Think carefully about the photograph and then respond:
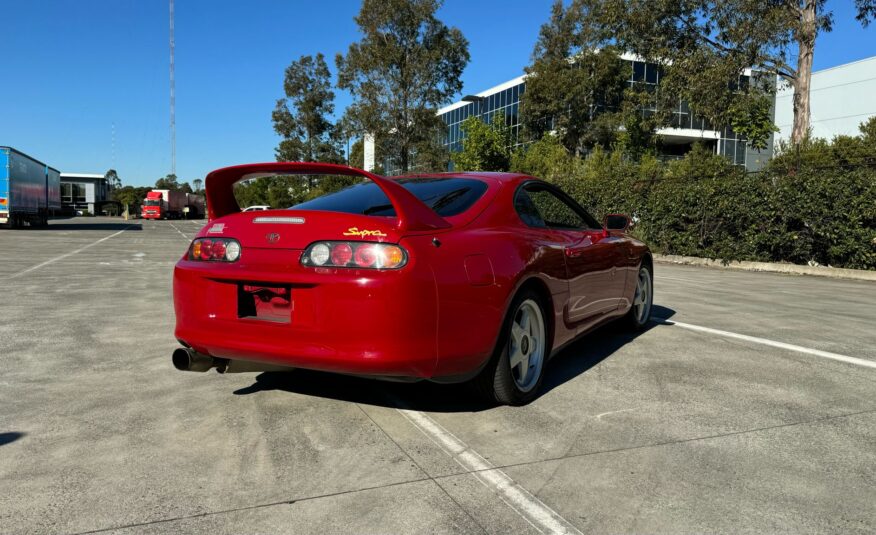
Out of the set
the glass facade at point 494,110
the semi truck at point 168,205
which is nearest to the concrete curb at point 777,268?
the glass facade at point 494,110

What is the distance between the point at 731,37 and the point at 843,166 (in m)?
12.2

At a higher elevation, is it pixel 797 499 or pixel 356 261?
pixel 356 261

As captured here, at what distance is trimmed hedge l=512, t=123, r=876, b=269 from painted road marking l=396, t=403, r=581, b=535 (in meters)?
13.0

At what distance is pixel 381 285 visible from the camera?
9.85 ft

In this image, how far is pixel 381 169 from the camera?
44.8 metres

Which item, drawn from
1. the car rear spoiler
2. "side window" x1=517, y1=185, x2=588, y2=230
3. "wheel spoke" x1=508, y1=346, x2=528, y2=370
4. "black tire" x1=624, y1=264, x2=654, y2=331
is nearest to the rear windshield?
the car rear spoiler

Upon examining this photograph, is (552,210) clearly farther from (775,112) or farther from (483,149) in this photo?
(775,112)

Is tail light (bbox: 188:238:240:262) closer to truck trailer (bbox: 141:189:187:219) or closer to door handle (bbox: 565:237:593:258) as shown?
door handle (bbox: 565:237:593:258)

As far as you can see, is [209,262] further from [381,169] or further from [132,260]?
[381,169]

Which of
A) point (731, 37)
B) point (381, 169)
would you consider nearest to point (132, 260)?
point (731, 37)

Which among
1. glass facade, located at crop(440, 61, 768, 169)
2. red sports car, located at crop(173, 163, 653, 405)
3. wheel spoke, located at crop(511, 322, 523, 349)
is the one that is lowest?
wheel spoke, located at crop(511, 322, 523, 349)

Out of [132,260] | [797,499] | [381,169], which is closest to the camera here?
[797,499]

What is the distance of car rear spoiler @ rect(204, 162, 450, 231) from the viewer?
3.20m

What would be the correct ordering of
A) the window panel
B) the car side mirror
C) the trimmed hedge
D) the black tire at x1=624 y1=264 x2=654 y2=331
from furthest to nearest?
the window panel
the trimmed hedge
the black tire at x1=624 y1=264 x2=654 y2=331
the car side mirror
